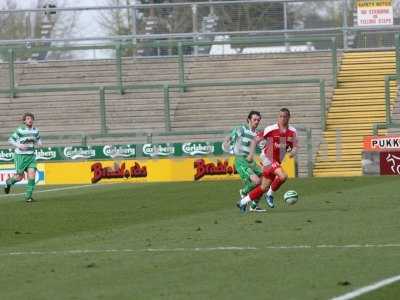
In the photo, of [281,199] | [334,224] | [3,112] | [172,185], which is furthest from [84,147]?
[334,224]

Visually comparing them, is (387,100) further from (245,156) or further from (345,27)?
(245,156)

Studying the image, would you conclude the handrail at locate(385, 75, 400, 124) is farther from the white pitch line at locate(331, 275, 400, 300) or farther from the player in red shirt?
the white pitch line at locate(331, 275, 400, 300)

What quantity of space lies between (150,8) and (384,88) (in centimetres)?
963

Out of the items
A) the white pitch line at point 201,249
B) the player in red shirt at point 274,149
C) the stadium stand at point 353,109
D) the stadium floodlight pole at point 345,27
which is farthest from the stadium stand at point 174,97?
the white pitch line at point 201,249

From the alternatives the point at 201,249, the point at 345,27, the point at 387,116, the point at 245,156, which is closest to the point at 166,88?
the point at 345,27

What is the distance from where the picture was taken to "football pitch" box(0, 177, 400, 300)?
1292 cm

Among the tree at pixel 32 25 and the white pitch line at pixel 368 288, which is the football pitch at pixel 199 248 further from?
the tree at pixel 32 25

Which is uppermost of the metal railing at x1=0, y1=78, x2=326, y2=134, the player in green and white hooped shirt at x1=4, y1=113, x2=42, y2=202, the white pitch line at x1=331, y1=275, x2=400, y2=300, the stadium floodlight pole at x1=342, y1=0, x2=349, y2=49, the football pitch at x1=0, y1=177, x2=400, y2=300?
the stadium floodlight pole at x1=342, y1=0, x2=349, y2=49

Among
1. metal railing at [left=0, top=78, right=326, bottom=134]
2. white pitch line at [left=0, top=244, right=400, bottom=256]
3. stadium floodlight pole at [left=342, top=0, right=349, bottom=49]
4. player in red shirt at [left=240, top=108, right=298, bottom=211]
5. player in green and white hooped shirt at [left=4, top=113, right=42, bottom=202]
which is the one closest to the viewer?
white pitch line at [left=0, top=244, right=400, bottom=256]

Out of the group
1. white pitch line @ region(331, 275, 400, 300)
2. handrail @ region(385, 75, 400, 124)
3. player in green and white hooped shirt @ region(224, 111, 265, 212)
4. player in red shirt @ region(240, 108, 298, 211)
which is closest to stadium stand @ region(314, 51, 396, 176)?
handrail @ region(385, 75, 400, 124)

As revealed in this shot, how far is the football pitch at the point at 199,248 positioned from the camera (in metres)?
12.9

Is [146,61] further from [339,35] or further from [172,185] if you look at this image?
[172,185]

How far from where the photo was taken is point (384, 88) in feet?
147

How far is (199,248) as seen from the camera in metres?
16.9
